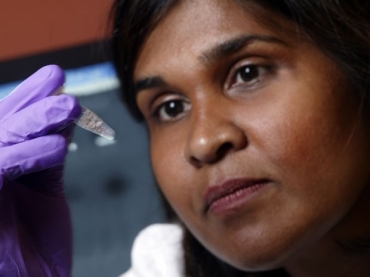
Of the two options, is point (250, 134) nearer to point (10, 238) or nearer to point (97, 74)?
point (10, 238)

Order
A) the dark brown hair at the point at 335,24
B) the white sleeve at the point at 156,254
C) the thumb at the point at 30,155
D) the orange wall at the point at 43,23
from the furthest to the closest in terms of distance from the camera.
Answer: the orange wall at the point at 43,23, the white sleeve at the point at 156,254, the dark brown hair at the point at 335,24, the thumb at the point at 30,155

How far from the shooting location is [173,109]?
37.7 inches

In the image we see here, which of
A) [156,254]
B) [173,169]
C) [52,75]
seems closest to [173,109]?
[173,169]

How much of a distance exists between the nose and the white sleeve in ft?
1.18

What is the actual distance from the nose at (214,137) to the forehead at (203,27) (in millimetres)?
86

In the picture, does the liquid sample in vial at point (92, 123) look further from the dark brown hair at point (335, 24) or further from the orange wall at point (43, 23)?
the orange wall at point (43, 23)

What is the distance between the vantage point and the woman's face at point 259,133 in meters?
0.81

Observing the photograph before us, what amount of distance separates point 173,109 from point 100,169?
0.27m

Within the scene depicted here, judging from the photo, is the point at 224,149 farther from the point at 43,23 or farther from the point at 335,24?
the point at 43,23

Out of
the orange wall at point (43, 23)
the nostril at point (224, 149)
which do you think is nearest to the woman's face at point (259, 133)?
the nostril at point (224, 149)

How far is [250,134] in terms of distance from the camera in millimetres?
819

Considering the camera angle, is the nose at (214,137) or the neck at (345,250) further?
the neck at (345,250)

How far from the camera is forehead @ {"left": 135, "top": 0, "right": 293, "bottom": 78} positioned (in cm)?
85

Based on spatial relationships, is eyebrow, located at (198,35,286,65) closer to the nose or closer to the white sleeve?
the nose
